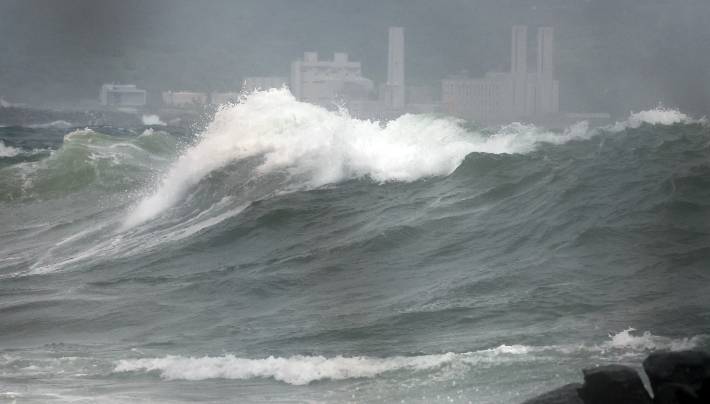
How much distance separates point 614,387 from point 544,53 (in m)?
27.3

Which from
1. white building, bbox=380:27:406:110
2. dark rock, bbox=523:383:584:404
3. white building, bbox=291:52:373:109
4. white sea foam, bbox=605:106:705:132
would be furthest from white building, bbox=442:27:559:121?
dark rock, bbox=523:383:584:404

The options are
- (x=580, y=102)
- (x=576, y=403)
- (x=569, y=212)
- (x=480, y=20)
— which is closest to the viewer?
(x=576, y=403)

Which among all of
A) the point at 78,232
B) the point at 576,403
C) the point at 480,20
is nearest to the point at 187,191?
the point at 78,232

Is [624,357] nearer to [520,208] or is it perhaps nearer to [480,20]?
[520,208]

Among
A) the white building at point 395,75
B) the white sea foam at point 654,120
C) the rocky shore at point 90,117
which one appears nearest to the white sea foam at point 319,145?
the white sea foam at point 654,120

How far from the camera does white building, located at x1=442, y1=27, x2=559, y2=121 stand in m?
25.5

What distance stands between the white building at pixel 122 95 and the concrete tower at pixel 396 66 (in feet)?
54.3

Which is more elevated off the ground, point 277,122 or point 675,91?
point 675,91

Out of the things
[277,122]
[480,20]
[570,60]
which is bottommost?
[277,122]

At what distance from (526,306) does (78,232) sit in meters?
7.07

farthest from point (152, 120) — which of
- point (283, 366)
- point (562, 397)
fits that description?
point (562, 397)

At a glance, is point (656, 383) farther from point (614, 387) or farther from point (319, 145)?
point (319, 145)

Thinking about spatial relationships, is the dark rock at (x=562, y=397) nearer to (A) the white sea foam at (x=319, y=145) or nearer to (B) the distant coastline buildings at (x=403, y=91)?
(A) the white sea foam at (x=319, y=145)

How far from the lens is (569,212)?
24.9 ft
